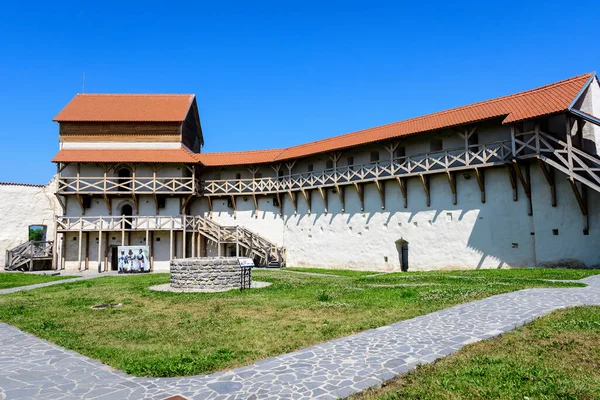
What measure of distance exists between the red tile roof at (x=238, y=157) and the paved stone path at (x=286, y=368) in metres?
21.7

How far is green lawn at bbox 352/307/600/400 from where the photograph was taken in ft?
14.4

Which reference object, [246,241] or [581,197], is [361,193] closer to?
[246,241]

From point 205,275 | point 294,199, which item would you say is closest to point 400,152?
point 294,199

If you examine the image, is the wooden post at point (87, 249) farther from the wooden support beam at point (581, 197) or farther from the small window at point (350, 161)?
the wooden support beam at point (581, 197)

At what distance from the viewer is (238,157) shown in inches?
1179

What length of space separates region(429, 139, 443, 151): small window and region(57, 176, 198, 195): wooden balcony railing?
52.1 ft

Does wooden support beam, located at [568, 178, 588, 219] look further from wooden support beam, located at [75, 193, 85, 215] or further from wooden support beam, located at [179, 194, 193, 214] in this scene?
wooden support beam, located at [75, 193, 85, 215]

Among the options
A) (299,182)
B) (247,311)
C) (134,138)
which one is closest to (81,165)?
(134,138)

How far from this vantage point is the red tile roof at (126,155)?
88.9ft

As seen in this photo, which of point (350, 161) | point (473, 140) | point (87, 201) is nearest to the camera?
point (473, 140)

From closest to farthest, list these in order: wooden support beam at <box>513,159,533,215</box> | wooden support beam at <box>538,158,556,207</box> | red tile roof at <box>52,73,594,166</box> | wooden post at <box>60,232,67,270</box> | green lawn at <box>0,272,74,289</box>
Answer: wooden support beam at <box>538,158,556,207</box>
red tile roof at <box>52,73,594,166</box>
wooden support beam at <box>513,159,533,215</box>
green lawn at <box>0,272,74,289</box>
wooden post at <box>60,232,67,270</box>

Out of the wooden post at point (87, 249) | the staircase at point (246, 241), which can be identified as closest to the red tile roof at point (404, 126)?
the staircase at point (246, 241)

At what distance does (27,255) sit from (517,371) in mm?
31023

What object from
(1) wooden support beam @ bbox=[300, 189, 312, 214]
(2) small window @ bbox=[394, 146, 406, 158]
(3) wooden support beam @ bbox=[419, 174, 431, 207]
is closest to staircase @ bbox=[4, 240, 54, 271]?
(1) wooden support beam @ bbox=[300, 189, 312, 214]
